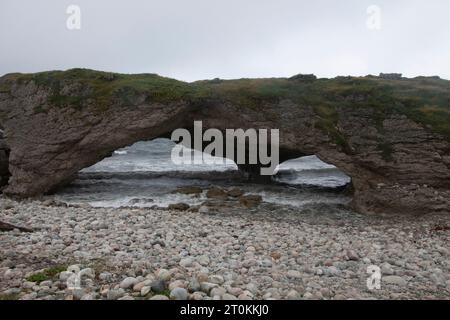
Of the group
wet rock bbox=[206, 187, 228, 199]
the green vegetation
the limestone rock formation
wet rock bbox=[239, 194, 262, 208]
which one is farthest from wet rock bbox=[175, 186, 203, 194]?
the green vegetation

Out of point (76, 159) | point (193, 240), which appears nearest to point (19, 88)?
point (76, 159)

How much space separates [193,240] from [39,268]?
185 inches

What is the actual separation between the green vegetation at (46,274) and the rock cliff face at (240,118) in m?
13.0

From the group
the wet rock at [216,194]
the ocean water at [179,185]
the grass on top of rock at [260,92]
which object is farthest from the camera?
the wet rock at [216,194]

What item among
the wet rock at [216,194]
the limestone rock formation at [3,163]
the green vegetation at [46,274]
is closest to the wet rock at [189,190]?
the wet rock at [216,194]

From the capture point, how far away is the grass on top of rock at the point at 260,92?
722 inches

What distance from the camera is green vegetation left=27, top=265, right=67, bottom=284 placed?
7324 mm

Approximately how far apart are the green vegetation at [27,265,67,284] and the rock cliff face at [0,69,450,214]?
13.0 m

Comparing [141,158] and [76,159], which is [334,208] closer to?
[76,159]

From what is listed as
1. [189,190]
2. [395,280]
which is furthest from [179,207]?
[395,280]

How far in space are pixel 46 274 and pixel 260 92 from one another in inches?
583

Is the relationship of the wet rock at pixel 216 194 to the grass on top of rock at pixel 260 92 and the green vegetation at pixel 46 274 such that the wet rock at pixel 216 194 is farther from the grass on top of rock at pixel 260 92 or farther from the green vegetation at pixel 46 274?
the green vegetation at pixel 46 274

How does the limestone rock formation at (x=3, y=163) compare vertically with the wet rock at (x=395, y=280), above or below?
above

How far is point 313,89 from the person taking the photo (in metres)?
20.1
